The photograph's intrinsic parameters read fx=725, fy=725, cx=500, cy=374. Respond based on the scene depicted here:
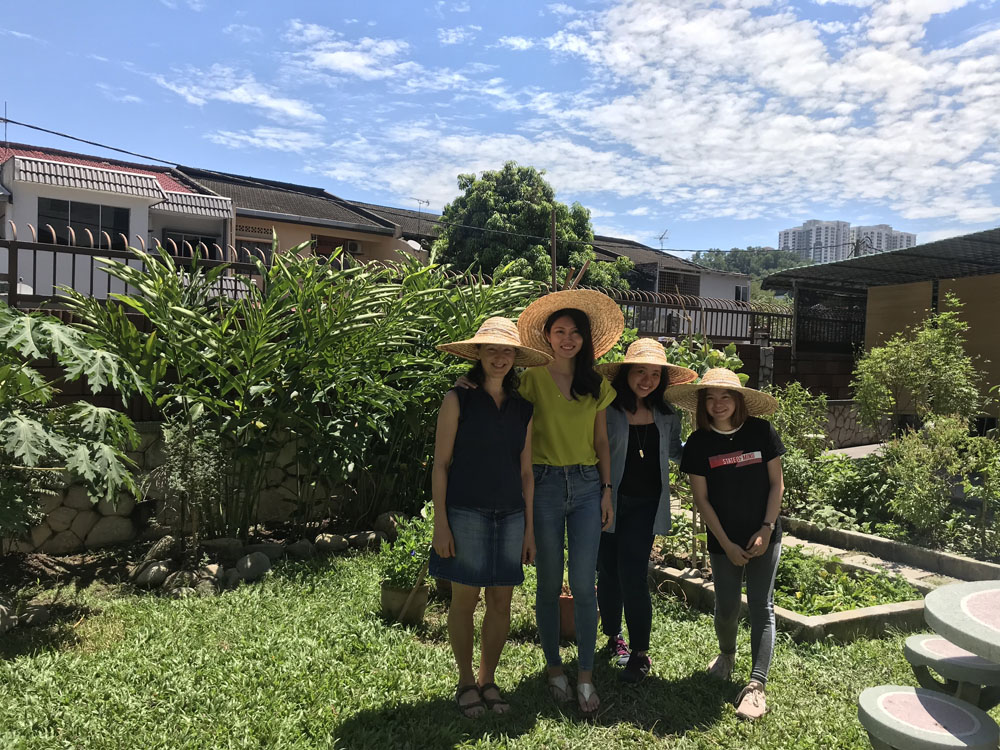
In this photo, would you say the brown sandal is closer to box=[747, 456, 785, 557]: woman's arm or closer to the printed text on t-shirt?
box=[747, 456, 785, 557]: woman's arm

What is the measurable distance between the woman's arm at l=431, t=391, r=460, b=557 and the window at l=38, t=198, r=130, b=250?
13376mm

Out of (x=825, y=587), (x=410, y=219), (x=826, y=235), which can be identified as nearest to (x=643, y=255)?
(x=410, y=219)

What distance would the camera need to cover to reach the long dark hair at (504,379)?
3.36 m

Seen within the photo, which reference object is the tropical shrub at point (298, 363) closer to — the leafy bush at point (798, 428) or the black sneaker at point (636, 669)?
the black sneaker at point (636, 669)

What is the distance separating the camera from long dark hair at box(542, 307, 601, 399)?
351 centimetres

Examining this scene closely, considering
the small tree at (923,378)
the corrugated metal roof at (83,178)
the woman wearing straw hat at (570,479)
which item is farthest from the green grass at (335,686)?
the corrugated metal roof at (83,178)

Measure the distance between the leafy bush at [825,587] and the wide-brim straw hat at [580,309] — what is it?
2286 mm

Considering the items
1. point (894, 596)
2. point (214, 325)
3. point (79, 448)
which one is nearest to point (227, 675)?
point (79, 448)

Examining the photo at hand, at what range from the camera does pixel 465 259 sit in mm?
19719

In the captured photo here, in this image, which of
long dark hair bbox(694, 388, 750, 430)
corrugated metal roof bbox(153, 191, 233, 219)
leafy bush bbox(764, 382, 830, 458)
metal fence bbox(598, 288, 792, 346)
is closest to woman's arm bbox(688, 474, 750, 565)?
long dark hair bbox(694, 388, 750, 430)

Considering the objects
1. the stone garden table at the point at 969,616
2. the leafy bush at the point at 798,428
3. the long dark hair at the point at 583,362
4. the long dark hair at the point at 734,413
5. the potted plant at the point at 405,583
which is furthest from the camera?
the leafy bush at the point at 798,428

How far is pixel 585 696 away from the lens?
3.41 m

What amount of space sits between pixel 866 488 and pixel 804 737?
459 cm

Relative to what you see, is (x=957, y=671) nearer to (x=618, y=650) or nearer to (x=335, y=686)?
(x=618, y=650)
